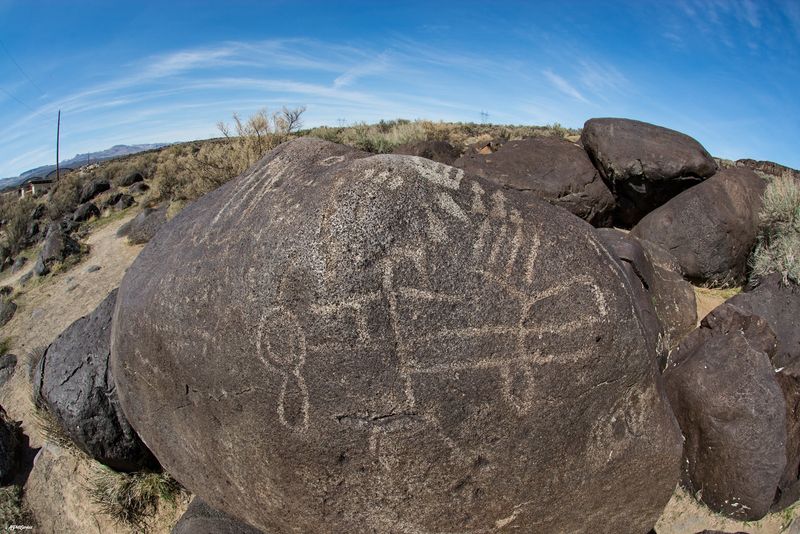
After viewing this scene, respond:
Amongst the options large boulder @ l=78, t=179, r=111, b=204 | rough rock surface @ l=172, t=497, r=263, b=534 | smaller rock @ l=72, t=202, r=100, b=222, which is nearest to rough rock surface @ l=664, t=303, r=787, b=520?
rough rock surface @ l=172, t=497, r=263, b=534

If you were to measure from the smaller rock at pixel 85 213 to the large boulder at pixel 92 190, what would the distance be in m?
1.53

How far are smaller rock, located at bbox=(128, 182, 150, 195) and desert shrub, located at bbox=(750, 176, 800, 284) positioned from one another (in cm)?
1178

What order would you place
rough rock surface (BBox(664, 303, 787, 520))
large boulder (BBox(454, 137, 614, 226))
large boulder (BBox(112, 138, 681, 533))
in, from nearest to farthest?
large boulder (BBox(112, 138, 681, 533)) < rough rock surface (BBox(664, 303, 787, 520)) < large boulder (BBox(454, 137, 614, 226))

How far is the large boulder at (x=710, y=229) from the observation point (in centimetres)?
556

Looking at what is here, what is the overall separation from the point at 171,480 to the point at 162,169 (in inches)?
430


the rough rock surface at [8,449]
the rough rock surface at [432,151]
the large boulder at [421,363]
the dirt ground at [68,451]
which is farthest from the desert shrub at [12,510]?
the rough rock surface at [432,151]

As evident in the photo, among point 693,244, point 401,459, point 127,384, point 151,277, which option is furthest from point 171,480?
point 693,244

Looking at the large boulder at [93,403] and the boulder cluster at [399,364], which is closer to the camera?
the boulder cluster at [399,364]

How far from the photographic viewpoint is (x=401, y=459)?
2074 millimetres

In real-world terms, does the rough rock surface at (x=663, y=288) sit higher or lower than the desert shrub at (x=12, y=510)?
higher

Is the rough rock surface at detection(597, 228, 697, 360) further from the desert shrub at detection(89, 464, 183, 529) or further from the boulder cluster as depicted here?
the desert shrub at detection(89, 464, 183, 529)

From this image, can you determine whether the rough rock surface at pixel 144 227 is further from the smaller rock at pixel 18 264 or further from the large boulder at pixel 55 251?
the smaller rock at pixel 18 264

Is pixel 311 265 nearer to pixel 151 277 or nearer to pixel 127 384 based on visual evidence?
pixel 151 277

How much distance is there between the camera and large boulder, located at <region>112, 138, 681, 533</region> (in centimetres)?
197
